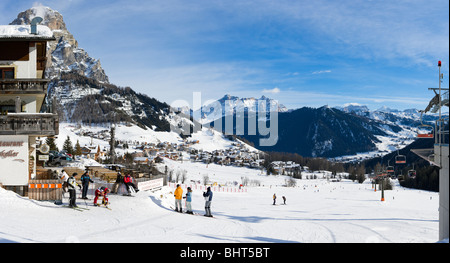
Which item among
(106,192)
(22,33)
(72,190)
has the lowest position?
(106,192)

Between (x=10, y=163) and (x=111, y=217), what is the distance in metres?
7.44

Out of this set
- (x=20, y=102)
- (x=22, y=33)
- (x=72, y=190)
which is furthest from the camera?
(x=22, y=33)

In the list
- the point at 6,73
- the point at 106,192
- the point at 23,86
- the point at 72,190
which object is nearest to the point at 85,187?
the point at 106,192

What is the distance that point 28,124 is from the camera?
802 inches

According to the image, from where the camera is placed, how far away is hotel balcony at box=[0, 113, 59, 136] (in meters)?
19.9

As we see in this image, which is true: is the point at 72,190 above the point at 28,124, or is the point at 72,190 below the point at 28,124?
below

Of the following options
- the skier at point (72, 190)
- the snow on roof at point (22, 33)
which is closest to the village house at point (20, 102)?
the snow on roof at point (22, 33)

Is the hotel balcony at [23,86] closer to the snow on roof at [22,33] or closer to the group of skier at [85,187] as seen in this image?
the snow on roof at [22,33]

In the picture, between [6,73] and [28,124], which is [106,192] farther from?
[6,73]

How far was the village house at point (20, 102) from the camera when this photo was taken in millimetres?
19906

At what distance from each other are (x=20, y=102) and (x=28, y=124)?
235cm

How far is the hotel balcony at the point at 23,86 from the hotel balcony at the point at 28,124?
250 centimetres
